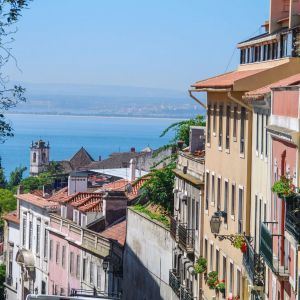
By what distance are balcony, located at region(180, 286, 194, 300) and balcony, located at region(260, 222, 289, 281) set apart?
16074 millimetres

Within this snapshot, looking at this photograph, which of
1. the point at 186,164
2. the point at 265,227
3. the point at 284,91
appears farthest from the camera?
the point at 186,164

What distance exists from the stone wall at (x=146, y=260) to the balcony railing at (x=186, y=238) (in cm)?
216

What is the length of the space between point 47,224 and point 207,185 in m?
25.1

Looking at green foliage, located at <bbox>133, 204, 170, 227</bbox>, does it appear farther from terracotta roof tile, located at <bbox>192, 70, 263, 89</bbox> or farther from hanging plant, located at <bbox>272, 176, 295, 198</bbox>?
hanging plant, located at <bbox>272, 176, 295, 198</bbox>

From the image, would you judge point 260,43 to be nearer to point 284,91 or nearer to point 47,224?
point 284,91

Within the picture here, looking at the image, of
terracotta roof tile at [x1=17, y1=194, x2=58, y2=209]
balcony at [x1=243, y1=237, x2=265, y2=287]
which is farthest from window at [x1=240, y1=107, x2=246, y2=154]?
terracotta roof tile at [x1=17, y1=194, x2=58, y2=209]

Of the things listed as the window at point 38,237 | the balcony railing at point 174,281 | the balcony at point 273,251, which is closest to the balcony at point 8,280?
the window at point 38,237

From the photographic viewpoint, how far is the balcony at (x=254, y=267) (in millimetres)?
29125

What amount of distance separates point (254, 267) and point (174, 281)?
570 inches

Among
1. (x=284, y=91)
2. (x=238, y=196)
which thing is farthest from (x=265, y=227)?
(x=238, y=196)

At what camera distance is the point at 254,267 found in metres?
29.8

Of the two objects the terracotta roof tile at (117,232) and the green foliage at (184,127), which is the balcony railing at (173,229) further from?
the terracotta roof tile at (117,232)

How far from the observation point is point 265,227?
25656mm

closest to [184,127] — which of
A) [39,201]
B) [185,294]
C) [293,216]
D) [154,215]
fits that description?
[154,215]
